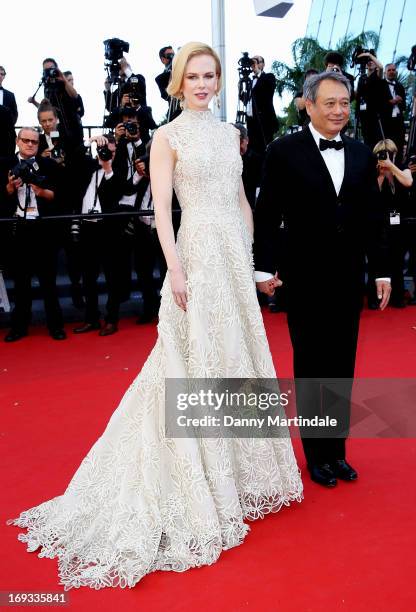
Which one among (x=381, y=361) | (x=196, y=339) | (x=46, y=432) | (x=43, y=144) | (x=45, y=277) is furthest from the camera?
(x=43, y=144)

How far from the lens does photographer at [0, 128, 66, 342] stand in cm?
570

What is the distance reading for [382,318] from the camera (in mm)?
6086

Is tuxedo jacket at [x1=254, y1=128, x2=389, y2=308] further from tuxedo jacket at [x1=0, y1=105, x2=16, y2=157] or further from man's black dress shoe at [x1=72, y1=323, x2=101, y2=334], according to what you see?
tuxedo jacket at [x1=0, y1=105, x2=16, y2=157]

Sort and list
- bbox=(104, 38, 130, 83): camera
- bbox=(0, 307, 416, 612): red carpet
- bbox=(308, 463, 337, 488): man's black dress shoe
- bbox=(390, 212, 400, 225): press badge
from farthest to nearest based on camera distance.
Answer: bbox=(104, 38, 130, 83): camera < bbox=(390, 212, 400, 225): press badge < bbox=(308, 463, 337, 488): man's black dress shoe < bbox=(0, 307, 416, 612): red carpet

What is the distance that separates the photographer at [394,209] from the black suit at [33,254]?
2927 millimetres

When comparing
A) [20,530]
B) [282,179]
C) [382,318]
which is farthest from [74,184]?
[20,530]

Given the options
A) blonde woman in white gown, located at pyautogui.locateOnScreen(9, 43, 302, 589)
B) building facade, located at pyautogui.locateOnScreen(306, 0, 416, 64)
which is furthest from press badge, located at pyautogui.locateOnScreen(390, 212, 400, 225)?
building facade, located at pyautogui.locateOnScreen(306, 0, 416, 64)

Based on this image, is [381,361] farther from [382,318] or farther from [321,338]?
[321,338]

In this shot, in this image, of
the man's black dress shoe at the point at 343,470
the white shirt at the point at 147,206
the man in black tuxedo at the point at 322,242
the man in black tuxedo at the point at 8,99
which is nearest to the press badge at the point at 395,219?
the white shirt at the point at 147,206

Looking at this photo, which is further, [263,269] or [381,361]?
[381,361]

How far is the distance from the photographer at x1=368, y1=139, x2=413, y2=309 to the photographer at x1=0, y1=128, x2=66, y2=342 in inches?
116

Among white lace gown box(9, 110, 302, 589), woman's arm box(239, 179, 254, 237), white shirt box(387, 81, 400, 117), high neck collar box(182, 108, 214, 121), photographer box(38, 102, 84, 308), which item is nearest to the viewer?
white lace gown box(9, 110, 302, 589)

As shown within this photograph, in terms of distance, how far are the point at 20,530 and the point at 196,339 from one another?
99 centimetres

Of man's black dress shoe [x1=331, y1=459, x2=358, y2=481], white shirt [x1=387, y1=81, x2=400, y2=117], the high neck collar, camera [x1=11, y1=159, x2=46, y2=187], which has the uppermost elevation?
the high neck collar
